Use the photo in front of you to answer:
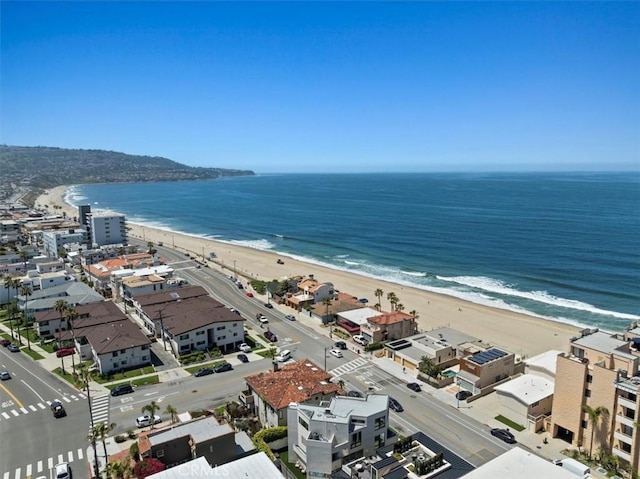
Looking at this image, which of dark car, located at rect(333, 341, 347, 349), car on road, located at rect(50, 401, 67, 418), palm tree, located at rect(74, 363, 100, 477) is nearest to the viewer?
palm tree, located at rect(74, 363, 100, 477)

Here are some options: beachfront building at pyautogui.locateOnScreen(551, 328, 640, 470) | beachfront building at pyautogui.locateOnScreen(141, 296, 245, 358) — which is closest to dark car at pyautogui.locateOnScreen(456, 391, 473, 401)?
beachfront building at pyautogui.locateOnScreen(551, 328, 640, 470)

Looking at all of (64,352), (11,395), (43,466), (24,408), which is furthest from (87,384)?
(64,352)

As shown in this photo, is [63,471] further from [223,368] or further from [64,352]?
[64,352]

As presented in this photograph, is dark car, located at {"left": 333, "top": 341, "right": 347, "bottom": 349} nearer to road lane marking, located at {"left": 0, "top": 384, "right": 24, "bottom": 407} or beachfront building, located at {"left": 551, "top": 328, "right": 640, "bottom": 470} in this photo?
beachfront building, located at {"left": 551, "top": 328, "right": 640, "bottom": 470}

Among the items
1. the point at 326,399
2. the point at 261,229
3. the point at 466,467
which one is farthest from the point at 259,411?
the point at 261,229

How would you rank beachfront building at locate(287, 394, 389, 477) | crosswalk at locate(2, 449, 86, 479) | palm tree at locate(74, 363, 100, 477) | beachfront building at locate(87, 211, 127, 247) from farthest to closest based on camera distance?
beachfront building at locate(87, 211, 127, 247)
palm tree at locate(74, 363, 100, 477)
crosswalk at locate(2, 449, 86, 479)
beachfront building at locate(287, 394, 389, 477)

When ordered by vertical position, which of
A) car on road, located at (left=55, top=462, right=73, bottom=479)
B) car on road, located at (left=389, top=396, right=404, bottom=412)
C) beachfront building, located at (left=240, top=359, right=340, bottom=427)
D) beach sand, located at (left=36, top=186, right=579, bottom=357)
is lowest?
beach sand, located at (left=36, top=186, right=579, bottom=357)

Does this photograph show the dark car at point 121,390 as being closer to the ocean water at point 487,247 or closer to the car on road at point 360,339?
the car on road at point 360,339

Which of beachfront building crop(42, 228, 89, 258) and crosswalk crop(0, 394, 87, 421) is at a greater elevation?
beachfront building crop(42, 228, 89, 258)
